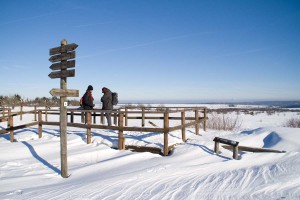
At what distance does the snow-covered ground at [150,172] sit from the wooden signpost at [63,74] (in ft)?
2.04

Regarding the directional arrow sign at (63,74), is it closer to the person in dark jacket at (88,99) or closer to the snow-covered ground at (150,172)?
the snow-covered ground at (150,172)

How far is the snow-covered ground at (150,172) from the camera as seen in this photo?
4.85m

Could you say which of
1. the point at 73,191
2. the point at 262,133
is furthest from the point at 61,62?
the point at 262,133

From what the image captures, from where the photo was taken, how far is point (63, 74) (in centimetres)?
649

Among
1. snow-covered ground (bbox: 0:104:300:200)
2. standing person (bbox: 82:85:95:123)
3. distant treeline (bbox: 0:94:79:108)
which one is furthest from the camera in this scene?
distant treeline (bbox: 0:94:79:108)

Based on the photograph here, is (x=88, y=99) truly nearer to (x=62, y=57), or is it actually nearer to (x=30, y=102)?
(x=62, y=57)

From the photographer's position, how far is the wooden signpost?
639cm

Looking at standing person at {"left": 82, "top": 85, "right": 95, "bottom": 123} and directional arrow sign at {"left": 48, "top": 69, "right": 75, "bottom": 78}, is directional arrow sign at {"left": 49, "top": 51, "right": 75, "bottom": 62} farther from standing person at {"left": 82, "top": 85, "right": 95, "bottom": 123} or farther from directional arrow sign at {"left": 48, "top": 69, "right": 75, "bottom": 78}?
standing person at {"left": 82, "top": 85, "right": 95, "bottom": 123}

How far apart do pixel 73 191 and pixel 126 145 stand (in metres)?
3.99

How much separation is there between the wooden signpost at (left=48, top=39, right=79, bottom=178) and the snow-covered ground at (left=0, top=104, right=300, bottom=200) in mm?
623

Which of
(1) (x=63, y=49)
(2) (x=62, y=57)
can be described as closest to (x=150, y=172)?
(2) (x=62, y=57)

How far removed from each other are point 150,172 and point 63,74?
3.09 meters

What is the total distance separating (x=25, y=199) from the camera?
188 inches

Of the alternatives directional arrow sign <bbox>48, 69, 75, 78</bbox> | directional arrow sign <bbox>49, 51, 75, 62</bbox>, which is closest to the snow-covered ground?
directional arrow sign <bbox>48, 69, 75, 78</bbox>
